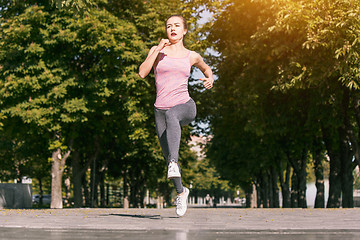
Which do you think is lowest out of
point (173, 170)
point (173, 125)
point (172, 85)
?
point (173, 170)

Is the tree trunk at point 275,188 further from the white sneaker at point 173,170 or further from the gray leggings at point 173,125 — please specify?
the white sneaker at point 173,170

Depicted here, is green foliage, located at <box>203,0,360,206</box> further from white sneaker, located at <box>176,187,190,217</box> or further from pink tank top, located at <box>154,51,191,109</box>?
white sneaker, located at <box>176,187,190,217</box>

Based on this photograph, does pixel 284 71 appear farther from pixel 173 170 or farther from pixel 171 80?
pixel 173 170

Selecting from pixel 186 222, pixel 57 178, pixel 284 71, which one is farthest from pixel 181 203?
pixel 57 178

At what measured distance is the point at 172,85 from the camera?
23.1 feet

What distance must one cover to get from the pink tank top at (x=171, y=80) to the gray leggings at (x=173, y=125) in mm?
100

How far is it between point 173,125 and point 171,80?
0.62 m

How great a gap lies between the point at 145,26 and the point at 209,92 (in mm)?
4788

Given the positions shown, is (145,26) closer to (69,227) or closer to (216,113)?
(216,113)

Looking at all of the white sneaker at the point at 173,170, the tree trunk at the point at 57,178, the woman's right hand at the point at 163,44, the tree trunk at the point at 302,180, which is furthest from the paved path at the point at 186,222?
the tree trunk at the point at 302,180

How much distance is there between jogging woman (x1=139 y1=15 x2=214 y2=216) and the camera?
22.8ft

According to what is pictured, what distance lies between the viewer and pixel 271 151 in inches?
1064

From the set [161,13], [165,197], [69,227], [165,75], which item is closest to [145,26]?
[161,13]

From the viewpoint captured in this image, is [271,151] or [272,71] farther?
[271,151]
